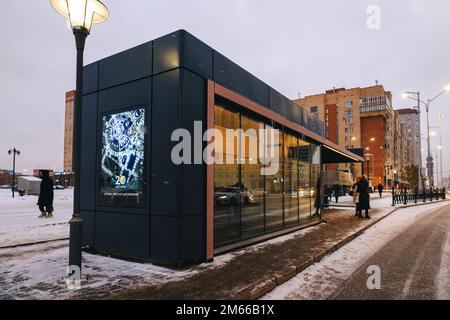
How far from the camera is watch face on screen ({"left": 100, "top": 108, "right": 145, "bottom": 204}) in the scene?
21.3 feet

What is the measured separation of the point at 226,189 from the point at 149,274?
2.91m

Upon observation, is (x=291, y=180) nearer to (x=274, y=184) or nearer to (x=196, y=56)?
(x=274, y=184)

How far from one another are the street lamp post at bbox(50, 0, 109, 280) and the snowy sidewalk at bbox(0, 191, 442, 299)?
0.57m

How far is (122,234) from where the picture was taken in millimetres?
6602

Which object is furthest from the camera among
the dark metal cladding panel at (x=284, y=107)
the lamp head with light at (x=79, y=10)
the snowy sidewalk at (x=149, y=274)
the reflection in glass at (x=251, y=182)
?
the dark metal cladding panel at (x=284, y=107)

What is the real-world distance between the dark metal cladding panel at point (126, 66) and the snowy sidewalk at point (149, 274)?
12.8 ft

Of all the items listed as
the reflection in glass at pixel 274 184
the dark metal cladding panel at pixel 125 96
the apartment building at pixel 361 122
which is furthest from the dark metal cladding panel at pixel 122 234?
the apartment building at pixel 361 122

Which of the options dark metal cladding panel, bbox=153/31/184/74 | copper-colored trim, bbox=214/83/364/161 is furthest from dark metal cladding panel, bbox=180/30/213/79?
copper-colored trim, bbox=214/83/364/161

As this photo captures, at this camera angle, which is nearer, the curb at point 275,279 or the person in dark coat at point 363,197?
the curb at point 275,279

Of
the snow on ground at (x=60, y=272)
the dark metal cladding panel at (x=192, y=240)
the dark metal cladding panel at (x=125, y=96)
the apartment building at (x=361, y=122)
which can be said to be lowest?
the snow on ground at (x=60, y=272)

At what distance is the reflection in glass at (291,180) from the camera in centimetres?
1062

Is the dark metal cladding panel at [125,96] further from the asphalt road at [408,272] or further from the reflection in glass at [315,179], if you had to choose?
the reflection in glass at [315,179]
